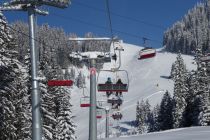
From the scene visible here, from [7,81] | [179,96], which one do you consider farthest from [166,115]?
[7,81]

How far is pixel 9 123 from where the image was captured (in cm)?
3200

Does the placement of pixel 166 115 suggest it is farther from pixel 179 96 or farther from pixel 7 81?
pixel 7 81

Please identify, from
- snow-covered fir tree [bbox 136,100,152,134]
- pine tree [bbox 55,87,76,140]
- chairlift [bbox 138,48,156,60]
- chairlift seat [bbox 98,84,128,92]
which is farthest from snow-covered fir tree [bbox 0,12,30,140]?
snow-covered fir tree [bbox 136,100,152,134]

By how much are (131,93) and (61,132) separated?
14425 centimetres

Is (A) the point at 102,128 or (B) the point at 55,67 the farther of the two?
(A) the point at 102,128

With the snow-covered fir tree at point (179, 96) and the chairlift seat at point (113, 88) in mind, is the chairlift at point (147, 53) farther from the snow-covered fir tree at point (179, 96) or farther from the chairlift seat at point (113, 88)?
the snow-covered fir tree at point (179, 96)

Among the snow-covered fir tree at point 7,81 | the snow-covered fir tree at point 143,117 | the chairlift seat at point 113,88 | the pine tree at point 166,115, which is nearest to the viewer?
the chairlift seat at point 113,88

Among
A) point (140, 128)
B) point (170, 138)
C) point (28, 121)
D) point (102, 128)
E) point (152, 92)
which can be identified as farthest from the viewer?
point (152, 92)

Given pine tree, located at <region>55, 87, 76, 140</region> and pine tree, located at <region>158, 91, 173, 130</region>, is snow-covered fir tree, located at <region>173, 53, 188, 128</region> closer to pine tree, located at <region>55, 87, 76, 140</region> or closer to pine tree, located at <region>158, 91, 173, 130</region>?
pine tree, located at <region>158, 91, 173, 130</region>

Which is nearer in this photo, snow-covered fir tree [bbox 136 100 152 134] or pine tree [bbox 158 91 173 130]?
pine tree [bbox 158 91 173 130]

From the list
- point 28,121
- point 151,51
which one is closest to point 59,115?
point 28,121

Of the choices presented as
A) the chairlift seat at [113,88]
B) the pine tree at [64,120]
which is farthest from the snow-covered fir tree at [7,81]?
the pine tree at [64,120]

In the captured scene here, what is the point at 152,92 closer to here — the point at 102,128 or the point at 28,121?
the point at 102,128

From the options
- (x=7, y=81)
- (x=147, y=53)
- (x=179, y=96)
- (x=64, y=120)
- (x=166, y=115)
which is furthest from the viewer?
(x=166, y=115)
